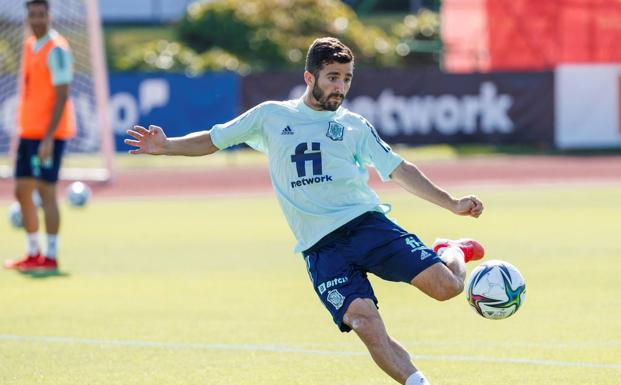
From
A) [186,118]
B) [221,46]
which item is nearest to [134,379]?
[186,118]

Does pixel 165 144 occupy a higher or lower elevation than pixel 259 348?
higher

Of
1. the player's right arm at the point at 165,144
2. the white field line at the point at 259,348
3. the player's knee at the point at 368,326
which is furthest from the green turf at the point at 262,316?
the player's right arm at the point at 165,144

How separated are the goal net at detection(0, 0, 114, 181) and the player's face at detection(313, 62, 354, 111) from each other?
16046 millimetres

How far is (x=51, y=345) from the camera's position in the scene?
9320 millimetres

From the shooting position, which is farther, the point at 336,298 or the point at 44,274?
the point at 44,274

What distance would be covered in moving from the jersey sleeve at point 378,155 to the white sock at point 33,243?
6.83 metres

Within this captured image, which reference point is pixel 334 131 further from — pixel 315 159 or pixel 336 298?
pixel 336 298

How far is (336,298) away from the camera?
711 cm

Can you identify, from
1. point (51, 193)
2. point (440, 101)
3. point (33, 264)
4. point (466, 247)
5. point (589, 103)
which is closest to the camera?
point (466, 247)

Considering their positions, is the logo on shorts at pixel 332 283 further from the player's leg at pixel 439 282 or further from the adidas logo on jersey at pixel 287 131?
the adidas logo on jersey at pixel 287 131

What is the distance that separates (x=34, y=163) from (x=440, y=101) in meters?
19.3

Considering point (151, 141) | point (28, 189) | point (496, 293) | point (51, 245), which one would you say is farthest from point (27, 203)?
point (496, 293)

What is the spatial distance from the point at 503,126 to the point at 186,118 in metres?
7.82

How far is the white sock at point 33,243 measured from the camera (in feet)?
44.6
